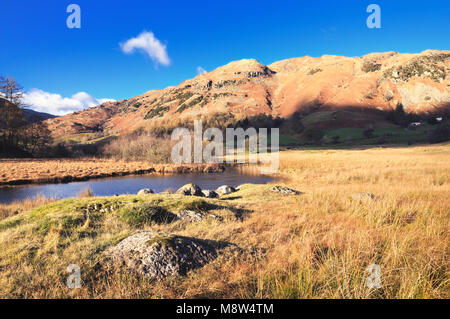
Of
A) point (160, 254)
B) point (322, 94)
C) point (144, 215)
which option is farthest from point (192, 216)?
point (322, 94)

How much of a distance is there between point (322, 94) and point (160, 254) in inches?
6613

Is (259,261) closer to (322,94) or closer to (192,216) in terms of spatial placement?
(192,216)

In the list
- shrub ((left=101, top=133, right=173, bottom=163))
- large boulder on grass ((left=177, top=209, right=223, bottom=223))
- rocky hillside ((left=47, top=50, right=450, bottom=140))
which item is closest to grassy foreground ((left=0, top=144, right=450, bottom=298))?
large boulder on grass ((left=177, top=209, right=223, bottom=223))

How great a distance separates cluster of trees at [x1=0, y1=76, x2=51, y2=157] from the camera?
48.5m

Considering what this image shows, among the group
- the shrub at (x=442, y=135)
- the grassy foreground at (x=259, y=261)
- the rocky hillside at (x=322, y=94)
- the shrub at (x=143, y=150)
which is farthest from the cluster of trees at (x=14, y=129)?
the shrub at (x=442, y=135)

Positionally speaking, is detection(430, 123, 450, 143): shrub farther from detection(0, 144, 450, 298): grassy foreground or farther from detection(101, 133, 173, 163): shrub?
detection(101, 133, 173, 163): shrub

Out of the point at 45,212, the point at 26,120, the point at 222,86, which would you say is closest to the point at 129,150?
the point at 26,120

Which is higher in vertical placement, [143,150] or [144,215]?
[143,150]

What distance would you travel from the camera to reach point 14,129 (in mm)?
50344

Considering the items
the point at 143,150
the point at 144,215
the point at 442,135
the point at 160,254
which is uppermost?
the point at 442,135

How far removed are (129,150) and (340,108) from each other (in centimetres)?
11925

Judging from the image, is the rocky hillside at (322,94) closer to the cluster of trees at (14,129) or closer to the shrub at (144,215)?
the cluster of trees at (14,129)

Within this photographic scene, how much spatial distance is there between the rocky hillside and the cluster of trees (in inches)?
1798
